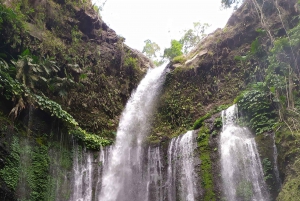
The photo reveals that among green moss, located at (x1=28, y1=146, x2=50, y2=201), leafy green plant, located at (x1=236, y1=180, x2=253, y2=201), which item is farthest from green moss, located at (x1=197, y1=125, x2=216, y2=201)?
green moss, located at (x1=28, y1=146, x2=50, y2=201)

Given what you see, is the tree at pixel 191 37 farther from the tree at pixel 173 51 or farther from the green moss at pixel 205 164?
the green moss at pixel 205 164

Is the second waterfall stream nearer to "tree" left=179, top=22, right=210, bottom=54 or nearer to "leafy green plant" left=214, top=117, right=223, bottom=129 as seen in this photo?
"leafy green plant" left=214, top=117, right=223, bottom=129

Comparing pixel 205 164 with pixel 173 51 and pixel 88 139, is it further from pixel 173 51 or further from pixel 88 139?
pixel 173 51

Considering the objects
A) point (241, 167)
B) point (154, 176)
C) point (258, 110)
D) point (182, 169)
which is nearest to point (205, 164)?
point (182, 169)

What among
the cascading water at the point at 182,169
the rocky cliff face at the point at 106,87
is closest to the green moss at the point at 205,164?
the rocky cliff face at the point at 106,87

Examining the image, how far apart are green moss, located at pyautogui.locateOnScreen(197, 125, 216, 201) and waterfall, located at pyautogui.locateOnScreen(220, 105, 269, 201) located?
48 cm

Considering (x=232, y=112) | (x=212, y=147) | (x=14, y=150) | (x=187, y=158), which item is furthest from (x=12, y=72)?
(x=232, y=112)

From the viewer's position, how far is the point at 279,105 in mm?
9406

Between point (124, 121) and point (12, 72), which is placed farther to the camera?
point (124, 121)

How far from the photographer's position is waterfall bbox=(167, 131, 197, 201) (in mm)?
9516

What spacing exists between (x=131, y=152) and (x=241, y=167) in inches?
183

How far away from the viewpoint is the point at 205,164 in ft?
32.1

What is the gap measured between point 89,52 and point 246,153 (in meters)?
9.86

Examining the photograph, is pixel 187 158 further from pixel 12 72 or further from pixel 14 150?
pixel 12 72
